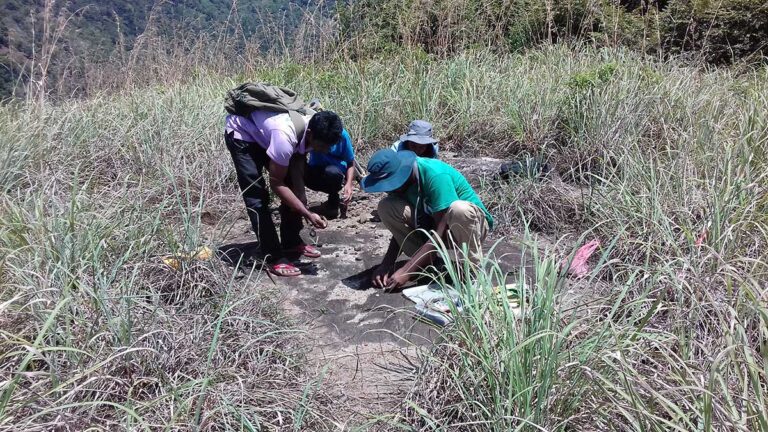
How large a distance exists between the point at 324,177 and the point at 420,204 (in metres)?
1.01

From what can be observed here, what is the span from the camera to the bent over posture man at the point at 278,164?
368 centimetres

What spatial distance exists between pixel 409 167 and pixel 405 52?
3.55 meters

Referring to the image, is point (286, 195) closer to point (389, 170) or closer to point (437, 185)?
point (389, 170)

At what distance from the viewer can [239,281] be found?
345cm

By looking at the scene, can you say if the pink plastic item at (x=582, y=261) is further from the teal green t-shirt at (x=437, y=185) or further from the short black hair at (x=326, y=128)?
the short black hair at (x=326, y=128)

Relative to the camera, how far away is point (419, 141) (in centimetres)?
416

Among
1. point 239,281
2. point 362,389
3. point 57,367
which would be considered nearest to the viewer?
point 57,367

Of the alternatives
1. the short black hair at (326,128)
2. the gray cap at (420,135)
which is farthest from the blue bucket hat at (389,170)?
the gray cap at (420,135)

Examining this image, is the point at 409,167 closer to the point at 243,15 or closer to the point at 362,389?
the point at 362,389

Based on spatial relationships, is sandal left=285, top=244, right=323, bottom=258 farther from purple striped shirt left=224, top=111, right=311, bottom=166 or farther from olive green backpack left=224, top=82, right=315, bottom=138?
olive green backpack left=224, top=82, right=315, bottom=138

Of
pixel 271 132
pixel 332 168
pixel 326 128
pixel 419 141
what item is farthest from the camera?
pixel 332 168

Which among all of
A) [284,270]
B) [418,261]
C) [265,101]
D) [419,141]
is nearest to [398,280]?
[418,261]

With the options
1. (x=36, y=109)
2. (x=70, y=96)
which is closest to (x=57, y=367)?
(x=36, y=109)

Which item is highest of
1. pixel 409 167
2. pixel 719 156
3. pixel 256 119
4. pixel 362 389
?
pixel 256 119
